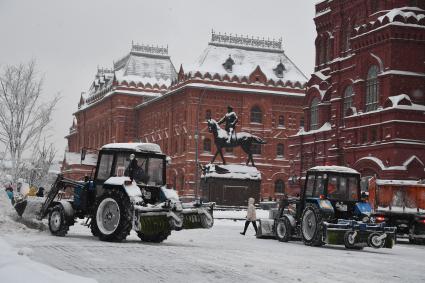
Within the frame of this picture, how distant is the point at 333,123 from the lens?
5316 centimetres

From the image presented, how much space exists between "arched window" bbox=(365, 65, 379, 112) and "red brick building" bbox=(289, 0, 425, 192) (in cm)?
6

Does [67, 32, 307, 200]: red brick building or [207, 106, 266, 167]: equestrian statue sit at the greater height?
[67, 32, 307, 200]: red brick building

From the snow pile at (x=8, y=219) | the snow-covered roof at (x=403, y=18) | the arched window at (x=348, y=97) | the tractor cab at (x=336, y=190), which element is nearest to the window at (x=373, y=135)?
the arched window at (x=348, y=97)

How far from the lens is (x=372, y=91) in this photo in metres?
47.8

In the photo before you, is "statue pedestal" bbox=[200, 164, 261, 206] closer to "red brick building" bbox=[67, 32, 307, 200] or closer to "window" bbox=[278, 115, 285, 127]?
"red brick building" bbox=[67, 32, 307, 200]

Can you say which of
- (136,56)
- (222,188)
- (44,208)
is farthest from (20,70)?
(136,56)

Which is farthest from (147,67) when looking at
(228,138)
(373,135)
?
(373,135)

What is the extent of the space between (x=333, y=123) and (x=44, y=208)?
35739 millimetres

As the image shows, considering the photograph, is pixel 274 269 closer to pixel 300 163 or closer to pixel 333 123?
pixel 333 123

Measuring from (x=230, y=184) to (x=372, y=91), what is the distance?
12.6 m

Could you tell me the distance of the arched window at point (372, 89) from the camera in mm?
47281

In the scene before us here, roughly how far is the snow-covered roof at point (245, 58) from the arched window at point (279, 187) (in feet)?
33.4

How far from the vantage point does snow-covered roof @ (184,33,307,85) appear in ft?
252

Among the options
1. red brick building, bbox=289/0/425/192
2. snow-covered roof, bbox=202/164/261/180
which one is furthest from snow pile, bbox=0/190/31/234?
snow-covered roof, bbox=202/164/261/180
